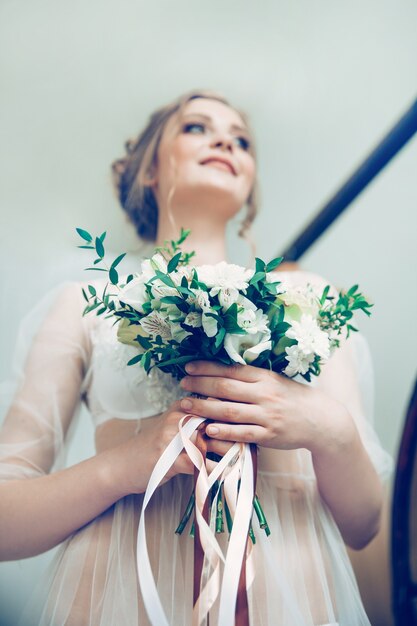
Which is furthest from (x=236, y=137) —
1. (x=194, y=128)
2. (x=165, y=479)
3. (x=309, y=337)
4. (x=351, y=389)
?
(x=165, y=479)

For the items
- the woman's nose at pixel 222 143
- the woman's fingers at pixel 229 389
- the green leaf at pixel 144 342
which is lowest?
the woman's fingers at pixel 229 389

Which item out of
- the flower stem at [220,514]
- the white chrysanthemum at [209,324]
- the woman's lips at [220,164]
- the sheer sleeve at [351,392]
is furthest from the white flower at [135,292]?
the woman's lips at [220,164]

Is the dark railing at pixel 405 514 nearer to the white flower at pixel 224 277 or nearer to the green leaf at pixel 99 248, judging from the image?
the white flower at pixel 224 277

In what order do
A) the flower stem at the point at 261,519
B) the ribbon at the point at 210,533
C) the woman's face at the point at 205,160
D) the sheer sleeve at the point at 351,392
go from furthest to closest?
the woman's face at the point at 205,160 → the sheer sleeve at the point at 351,392 → the flower stem at the point at 261,519 → the ribbon at the point at 210,533

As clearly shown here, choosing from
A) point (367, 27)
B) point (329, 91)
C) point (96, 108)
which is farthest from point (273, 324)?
point (367, 27)

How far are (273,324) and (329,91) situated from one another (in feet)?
4.44

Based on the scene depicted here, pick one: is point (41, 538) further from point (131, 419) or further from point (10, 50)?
point (10, 50)

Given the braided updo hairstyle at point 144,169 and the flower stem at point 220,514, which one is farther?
the braided updo hairstyle at point 144,169

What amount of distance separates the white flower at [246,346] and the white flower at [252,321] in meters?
0.02

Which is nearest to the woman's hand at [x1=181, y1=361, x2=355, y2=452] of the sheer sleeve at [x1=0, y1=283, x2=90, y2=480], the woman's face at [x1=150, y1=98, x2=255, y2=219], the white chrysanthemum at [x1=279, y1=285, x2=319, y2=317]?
the white chrysanthemum at [x1=279, y1=285, x2=319, y2=317]

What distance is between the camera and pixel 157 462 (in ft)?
2.64

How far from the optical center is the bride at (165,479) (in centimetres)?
81

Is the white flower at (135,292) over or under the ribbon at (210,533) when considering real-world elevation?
over

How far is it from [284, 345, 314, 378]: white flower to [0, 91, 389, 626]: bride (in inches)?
1.5
